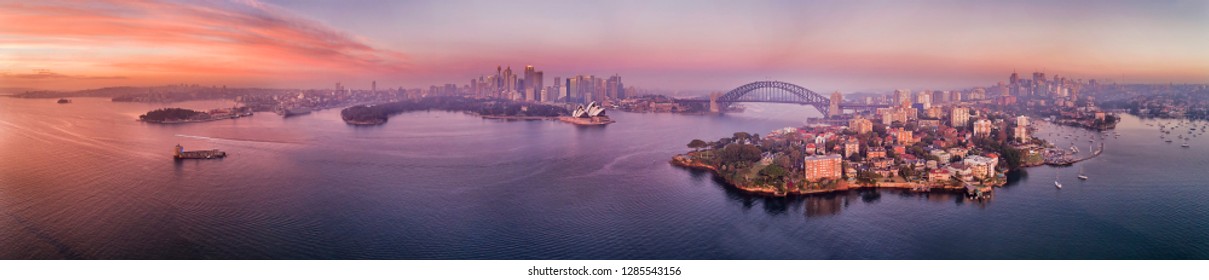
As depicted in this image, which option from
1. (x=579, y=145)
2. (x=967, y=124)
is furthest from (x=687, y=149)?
(x=967, y=124)

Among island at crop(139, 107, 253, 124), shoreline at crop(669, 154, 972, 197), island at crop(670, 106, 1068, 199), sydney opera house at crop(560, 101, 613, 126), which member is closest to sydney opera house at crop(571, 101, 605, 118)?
sydney opera house at crop(560, 101, 613, 126)

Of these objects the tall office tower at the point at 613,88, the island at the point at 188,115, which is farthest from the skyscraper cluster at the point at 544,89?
the island at the point at 188,115

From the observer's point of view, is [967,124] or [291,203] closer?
[291,203]

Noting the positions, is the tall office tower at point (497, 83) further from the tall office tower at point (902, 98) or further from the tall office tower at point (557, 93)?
the tall office tower at point (902, 98)

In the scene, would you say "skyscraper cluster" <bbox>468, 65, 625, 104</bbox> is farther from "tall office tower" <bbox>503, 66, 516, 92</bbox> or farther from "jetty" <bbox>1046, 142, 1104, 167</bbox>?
"jetty" <bbox>1046, 142, 1104, 167</bbox>

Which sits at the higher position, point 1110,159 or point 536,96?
point 536,96

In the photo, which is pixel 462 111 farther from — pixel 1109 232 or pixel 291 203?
pixel 1109 232

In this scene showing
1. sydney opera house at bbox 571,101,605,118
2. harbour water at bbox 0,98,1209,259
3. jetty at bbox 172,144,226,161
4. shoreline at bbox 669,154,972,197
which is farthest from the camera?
sydney opera house at bbox 571,101,605,118
